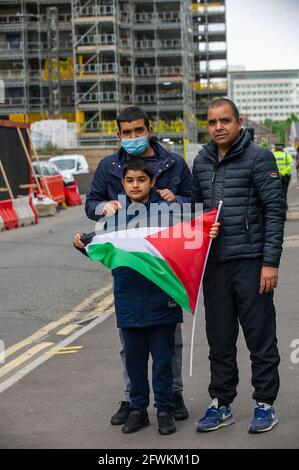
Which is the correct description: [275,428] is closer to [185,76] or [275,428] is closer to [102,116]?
[102,116]

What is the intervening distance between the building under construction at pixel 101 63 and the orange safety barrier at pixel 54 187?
1702 inches

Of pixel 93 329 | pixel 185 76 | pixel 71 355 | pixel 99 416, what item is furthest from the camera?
pixel 185 76

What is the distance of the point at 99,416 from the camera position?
21.8ft

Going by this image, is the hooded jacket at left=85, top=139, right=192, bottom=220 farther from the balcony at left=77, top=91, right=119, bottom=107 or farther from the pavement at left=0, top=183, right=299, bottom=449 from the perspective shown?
the balcony at left=77, top=91, right=119, bottom=107

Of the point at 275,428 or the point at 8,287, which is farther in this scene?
the point at 8,287

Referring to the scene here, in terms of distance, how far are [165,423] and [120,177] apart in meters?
1.57

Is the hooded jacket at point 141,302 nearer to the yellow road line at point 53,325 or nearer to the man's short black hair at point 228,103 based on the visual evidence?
the man's short black hair at point 228,103

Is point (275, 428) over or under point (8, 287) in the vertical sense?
over

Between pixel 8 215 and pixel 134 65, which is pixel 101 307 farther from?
pixel 134 65

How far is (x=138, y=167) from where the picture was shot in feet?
20.1

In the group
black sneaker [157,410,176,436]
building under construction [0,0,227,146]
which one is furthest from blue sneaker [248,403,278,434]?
building under construction [0,0,227,146]

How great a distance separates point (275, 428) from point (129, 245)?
1454mm

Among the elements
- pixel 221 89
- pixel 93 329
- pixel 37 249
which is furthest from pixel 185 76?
pixel 93 329

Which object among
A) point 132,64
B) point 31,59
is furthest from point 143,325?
point 31,59
